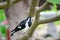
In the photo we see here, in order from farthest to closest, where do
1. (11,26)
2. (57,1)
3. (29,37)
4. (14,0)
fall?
(11,26), (14,0), (29,37), (57,1)

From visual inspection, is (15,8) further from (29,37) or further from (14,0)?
(29,37)

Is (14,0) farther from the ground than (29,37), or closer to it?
farther from the ground

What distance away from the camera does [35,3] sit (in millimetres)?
1747

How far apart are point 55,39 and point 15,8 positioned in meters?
1.98

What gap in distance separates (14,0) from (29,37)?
20.4 inches

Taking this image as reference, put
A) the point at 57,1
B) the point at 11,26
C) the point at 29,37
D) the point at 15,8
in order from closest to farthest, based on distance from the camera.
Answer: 1. the point at 57,1
2. the point at 29,37
3. the point at 11,26
4. the point at 15,8

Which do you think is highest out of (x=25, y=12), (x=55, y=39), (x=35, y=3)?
(x=35, y=3)

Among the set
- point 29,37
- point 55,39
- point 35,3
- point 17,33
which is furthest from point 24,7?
point 55,39

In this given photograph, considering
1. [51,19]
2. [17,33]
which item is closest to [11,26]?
[17,33]

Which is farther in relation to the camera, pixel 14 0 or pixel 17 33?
pixel 17 33

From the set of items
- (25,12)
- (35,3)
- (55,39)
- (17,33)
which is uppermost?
(35,3)

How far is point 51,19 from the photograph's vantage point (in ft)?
4.57

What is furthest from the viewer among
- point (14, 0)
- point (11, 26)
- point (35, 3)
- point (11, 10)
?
point (11, 10)

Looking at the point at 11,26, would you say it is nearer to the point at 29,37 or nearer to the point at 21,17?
the point at 21,17
